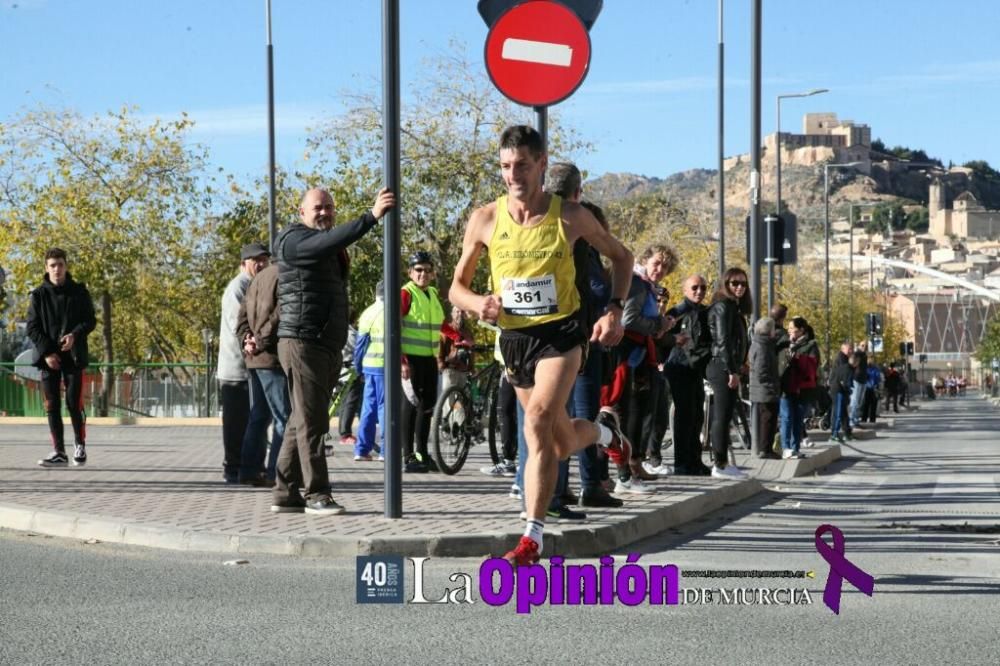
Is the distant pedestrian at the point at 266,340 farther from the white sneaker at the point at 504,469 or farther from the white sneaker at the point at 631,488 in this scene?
the white sneaker at the point at 504,469

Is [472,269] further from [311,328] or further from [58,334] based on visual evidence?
[58,334]

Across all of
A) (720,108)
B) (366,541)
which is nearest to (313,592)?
(366,541)

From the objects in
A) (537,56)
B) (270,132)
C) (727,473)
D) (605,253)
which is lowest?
(727,473)

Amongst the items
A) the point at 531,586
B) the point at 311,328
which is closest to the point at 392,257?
the point at 311,328

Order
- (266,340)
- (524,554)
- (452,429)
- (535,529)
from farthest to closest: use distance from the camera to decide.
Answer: (452,429), (266,340), (535,529), (524,554)

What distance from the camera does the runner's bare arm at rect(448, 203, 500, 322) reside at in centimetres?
820

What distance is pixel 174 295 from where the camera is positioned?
193ft

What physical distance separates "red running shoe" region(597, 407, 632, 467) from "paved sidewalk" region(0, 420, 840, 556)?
1.04ft

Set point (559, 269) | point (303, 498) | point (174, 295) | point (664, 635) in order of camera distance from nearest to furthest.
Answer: point (664, 635) → point (559, 269) → point (303, 498) → point (174, 295)

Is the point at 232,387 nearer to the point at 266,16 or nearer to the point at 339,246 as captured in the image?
the point at 339,246

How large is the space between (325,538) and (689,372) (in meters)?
6.12

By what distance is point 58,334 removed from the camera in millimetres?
14953

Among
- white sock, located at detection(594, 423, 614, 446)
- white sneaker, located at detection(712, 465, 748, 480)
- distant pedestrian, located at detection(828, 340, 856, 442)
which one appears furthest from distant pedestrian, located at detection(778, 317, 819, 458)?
white sock, located at detection(594, 423, 614, 446)

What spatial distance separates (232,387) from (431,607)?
6.60m
